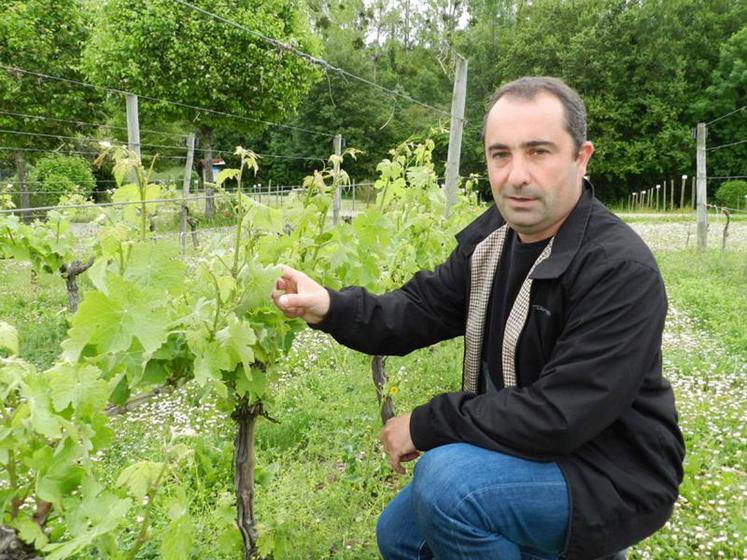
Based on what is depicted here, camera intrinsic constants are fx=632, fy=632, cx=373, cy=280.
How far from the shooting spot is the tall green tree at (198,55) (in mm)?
10234

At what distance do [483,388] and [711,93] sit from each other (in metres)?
32.3

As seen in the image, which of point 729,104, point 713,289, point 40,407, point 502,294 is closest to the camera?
point 40,407

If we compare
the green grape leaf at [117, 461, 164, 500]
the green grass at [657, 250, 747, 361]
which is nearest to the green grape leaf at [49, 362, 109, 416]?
the green grape leaf at [117, 461, 164, 500]

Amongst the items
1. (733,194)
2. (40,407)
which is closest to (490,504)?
(40,407)

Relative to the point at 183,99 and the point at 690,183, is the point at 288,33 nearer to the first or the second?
the point at 183,99

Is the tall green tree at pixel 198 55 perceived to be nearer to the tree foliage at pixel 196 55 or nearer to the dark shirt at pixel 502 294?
the tree foliage at pixel 196 55

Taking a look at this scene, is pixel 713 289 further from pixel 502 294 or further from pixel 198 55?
pixel 198 55

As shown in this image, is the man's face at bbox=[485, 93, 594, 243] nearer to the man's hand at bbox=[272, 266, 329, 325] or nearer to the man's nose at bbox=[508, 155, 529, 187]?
the man's nose at bbox=[508, 155, 529, 187]

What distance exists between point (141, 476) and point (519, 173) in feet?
4.09

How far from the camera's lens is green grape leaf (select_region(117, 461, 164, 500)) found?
132cm

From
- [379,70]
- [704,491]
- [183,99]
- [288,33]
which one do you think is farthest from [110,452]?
[379,70]

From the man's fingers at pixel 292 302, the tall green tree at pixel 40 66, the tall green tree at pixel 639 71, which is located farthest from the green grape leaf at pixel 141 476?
the tall green tree at pixel 639 71

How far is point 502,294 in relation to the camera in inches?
80.4

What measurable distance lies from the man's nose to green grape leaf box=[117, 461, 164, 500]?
1.18 metres
